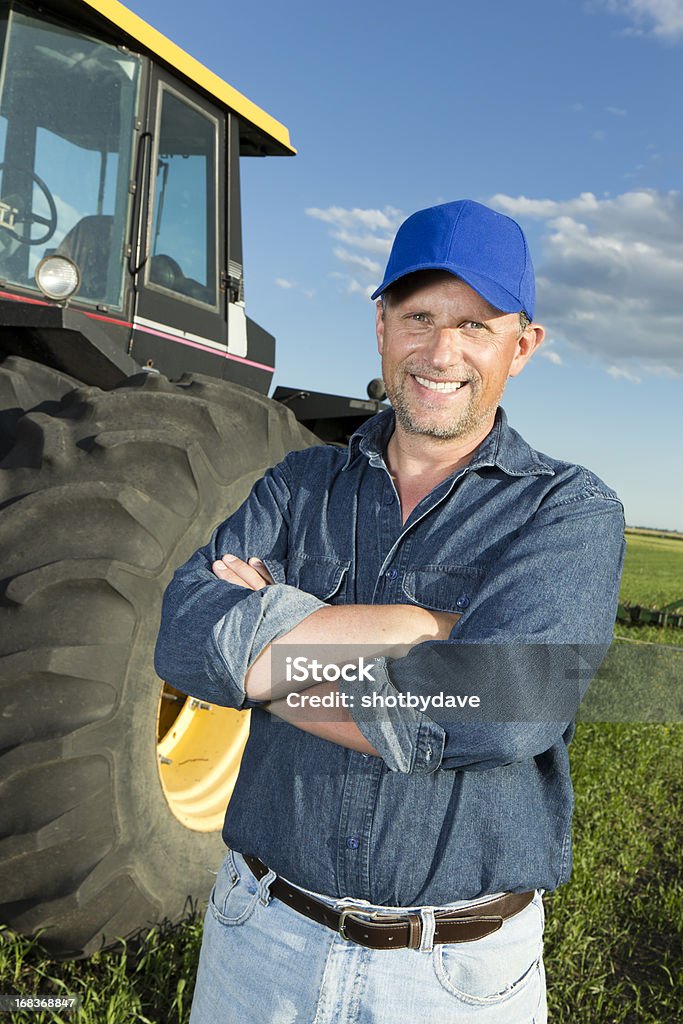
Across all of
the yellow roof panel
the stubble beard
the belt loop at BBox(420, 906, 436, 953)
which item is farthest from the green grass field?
the yellow roof panel

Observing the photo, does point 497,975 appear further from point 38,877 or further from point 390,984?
point 38,877

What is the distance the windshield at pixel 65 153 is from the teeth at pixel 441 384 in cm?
202

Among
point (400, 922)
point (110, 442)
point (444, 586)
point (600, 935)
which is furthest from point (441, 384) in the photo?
point (600, 935)

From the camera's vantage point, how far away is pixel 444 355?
65.5 inches

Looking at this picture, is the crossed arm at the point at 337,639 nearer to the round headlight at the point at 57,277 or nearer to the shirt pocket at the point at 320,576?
the shirt pocket at the point at 320,576

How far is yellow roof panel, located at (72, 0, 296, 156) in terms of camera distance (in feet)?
10.8

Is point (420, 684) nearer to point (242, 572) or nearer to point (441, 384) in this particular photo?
point (242, 572)

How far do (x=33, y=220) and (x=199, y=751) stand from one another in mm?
1891

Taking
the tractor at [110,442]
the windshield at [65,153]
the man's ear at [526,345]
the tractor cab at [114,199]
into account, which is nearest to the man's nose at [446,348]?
the man's ear at [526,345]

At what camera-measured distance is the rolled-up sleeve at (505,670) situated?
1.43 m

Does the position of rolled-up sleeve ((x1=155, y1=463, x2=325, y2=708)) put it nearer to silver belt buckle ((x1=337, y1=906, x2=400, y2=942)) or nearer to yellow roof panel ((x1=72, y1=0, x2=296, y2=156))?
silver belt buckle ((x1=337, y1=906, x2=400, y2=942))

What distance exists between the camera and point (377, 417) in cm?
187

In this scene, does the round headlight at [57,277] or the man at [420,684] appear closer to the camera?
the man at [420,684]

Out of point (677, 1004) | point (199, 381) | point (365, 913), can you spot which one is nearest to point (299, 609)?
point (365, 913)
